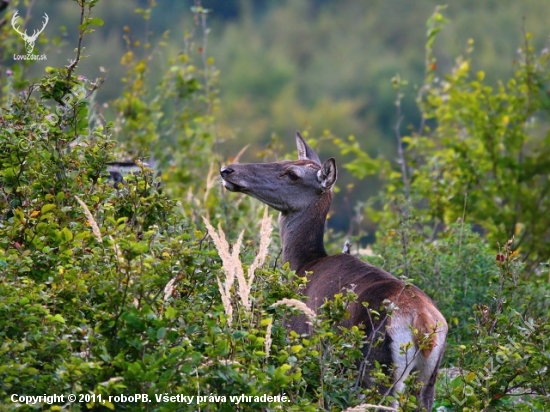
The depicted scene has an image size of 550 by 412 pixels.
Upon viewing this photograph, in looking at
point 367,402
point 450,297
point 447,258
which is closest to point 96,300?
point 367,402

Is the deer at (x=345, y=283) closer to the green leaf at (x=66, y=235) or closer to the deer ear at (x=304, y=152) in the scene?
the deer ear at (x=304, y=152)

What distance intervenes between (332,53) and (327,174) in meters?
77.4

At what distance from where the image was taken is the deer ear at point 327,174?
7922 mm

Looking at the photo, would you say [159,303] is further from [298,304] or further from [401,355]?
[401,355]

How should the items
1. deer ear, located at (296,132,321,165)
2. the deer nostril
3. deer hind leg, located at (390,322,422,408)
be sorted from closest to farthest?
deer hind leg, located at (390,322,422,408) < the deer nostril < deer ear, located at (296,132,321,165)

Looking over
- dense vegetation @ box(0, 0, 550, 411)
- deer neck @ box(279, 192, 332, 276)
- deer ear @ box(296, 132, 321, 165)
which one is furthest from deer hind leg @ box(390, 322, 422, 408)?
deer ear @ box(296, 132, 321, 165)

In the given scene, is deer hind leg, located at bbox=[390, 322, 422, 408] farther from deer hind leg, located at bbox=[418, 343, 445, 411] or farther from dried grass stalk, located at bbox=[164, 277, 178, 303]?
dried grass stalk, located at bbox=[164, 277, 178, 303]

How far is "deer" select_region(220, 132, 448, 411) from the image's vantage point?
18.2 feet

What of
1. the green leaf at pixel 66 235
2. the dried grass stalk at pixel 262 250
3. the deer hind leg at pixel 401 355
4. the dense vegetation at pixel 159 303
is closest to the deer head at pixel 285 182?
the dense vegetation at pixel 159 303

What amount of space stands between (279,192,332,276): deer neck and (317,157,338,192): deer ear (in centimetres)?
12

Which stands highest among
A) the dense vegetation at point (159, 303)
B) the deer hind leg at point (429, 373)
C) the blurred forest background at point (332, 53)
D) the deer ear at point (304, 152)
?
the blurred forest background at point (332, 53)

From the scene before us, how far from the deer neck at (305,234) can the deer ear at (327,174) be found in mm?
118

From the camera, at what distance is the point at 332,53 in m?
84.4

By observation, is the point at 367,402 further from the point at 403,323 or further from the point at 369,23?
the point at 369,23
